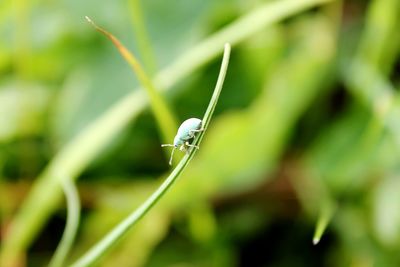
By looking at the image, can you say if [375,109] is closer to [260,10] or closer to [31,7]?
[260,10]

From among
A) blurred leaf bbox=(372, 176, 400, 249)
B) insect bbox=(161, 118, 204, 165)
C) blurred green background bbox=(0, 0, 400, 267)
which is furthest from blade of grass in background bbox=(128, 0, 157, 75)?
blurred leaf bbox=(372, 176, 400, 249)

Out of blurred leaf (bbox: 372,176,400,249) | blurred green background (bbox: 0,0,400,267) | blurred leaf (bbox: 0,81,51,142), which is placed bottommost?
blurred leaf (bbox: 372,176,400,249)

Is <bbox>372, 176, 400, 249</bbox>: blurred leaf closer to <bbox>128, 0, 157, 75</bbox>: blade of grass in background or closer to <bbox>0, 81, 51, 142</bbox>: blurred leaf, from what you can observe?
<bbox>128, 0, 157, 75</bbox>: blade of grass in background

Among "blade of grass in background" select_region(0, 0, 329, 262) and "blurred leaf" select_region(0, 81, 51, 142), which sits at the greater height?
"blurred leaf" select_region(0, 81, 51, 142)

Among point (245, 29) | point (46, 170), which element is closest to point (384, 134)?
point (245, 29)

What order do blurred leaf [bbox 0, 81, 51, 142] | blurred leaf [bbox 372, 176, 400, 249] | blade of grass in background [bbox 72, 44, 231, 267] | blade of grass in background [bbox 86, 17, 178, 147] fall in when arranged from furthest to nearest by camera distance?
blurred leaf [bbox 0, 81, 51, 142]
blurred leaf [bbox 372, 176, 400, 249]
blade of grass in background [bbox 86, 17, 178, 147]
blade of grass in background [bbox 72, 44, 231, 267]

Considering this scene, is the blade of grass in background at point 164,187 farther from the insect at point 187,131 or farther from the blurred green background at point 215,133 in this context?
the blurred green background at point 215,133
